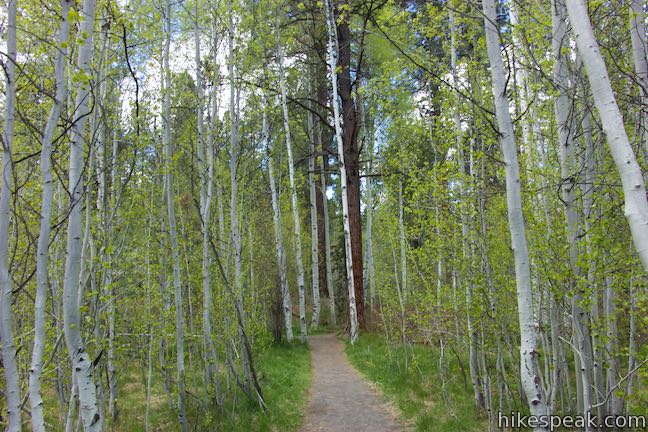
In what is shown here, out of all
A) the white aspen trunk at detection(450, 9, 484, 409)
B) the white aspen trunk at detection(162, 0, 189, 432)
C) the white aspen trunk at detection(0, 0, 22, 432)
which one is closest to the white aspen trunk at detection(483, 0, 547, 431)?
the white aspen trunk at detection(450, 9, 484, 409)

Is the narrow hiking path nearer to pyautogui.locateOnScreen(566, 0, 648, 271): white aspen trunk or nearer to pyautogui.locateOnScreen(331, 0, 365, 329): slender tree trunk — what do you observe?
pyautogui.locateOnScreen(331, 0, 365, 329): slender tree trunk

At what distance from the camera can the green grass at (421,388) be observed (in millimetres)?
5209

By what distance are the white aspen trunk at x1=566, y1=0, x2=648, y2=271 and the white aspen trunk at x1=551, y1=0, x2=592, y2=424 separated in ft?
4.85

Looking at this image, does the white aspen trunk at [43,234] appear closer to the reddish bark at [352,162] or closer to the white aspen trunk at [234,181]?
the white aspen trunk at [234,181]

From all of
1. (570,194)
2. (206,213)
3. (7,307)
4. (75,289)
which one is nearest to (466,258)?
(570,194)

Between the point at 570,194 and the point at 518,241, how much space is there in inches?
53.6

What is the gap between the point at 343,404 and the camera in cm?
657

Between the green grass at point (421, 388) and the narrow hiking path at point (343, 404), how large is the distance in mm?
220

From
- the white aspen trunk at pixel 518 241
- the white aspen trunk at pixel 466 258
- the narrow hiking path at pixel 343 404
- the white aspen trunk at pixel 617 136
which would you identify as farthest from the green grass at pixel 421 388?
the white aspen trunk at pixel 617 136

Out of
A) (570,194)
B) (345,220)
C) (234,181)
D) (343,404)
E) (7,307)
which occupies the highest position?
(234,181)

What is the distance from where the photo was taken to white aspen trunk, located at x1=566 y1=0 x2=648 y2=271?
187 cm

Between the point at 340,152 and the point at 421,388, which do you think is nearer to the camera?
the point at 421,388

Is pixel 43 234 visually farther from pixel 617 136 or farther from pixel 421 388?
pixel 421 388

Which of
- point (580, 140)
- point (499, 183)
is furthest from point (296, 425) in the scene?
point (580, 140)
